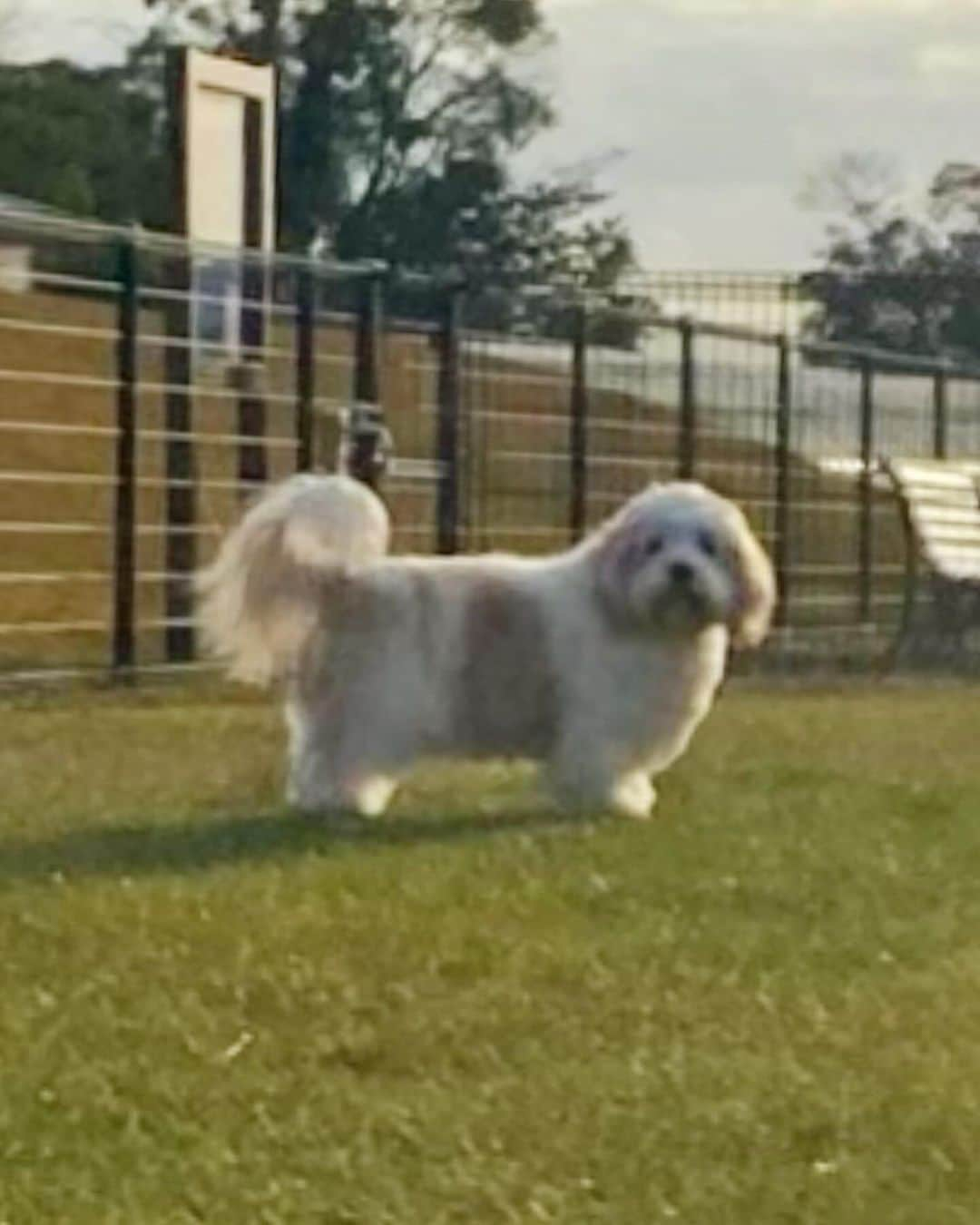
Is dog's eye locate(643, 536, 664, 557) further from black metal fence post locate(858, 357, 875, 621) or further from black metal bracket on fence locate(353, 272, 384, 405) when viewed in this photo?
black metal fence post locate(858, 357, 875, 621)

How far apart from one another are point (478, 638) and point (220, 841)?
4.39 ft

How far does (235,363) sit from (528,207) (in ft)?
106

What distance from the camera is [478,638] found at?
10.5 meters

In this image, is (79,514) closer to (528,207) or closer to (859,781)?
(859,781)

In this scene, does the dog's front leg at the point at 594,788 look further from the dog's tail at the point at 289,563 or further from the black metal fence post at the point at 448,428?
the black metal fence post at the point at 448,428

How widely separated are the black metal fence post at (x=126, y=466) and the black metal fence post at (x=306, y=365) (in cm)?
155

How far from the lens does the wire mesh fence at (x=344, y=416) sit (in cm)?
1741

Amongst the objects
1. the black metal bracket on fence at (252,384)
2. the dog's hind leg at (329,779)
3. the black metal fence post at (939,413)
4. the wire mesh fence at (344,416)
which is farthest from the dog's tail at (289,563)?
the black metal fence post at (939,413)

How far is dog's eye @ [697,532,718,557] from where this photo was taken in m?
10.6

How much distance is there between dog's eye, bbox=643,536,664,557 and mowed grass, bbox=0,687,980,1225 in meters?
0.67

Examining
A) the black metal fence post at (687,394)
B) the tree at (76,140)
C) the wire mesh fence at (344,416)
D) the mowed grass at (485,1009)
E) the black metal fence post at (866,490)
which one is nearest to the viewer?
the mowed grass at (485,1009)

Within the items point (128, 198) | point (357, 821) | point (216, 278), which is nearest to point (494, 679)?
point (357, 821)

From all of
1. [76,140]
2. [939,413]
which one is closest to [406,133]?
[76,140]

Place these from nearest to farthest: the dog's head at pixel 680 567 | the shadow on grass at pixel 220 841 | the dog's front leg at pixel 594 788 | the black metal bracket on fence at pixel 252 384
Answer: the shadow on grass at pixel 220 841 → the dog's head at pixel 680 567 → the dog's front leg at pixel 594 788 → the black metal bracket on fence at pixel 252 384
